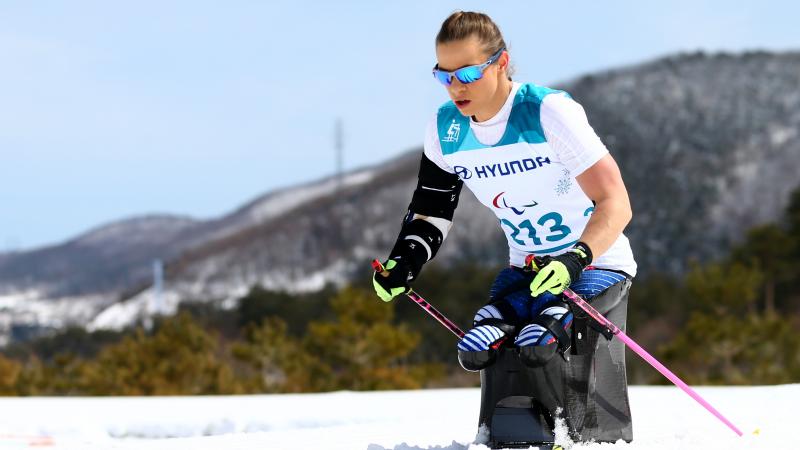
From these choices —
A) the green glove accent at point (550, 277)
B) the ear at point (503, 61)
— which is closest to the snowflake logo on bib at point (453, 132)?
the ear at point (503, 61)

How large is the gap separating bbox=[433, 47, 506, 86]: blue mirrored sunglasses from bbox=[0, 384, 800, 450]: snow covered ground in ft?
5.35

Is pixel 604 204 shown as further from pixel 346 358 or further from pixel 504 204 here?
pixel 346 358

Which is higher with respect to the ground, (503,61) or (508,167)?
(503,61)

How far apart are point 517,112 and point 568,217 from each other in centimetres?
56

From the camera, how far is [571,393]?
427cm

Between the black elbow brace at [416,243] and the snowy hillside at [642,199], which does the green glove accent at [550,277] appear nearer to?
the black elbow brace at [416,243]

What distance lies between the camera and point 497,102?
14.2ft

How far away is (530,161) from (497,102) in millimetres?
314

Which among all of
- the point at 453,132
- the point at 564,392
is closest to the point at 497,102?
the point at 453,132

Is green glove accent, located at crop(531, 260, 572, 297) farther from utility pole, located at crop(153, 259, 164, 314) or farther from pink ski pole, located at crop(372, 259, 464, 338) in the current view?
utility pole, located at crop(153, 259, 164, 314)

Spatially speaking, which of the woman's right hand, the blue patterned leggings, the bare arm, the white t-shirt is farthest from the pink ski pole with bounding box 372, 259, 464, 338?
the bare arm

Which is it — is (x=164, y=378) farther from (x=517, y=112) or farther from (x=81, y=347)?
(x=81, y=347)

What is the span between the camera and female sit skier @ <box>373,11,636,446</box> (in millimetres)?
4141

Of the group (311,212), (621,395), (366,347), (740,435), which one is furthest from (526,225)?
(311,212)
